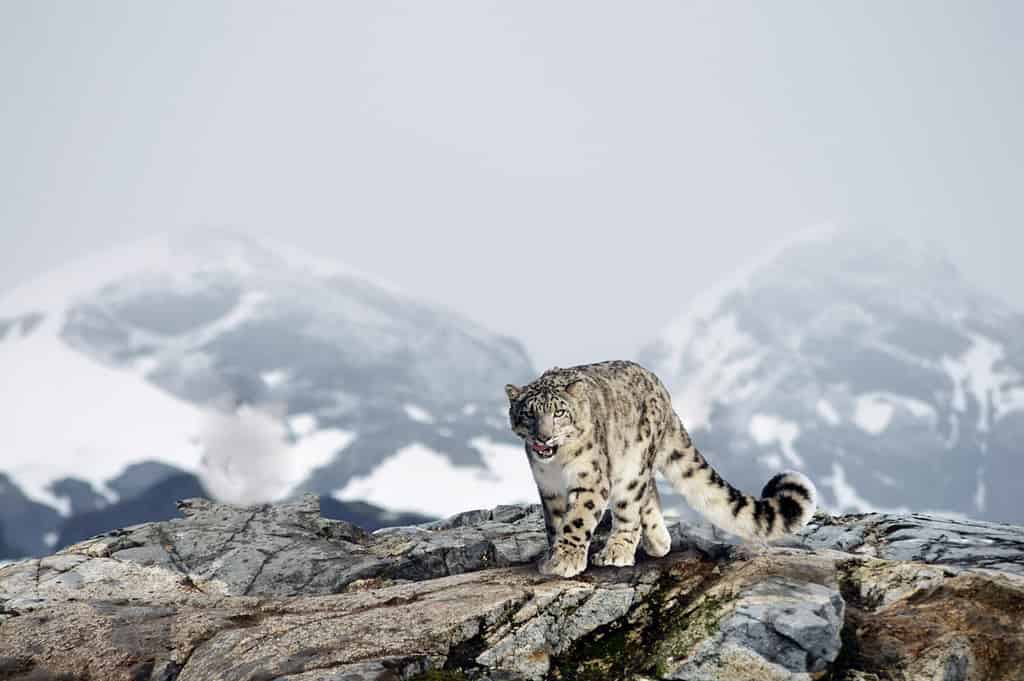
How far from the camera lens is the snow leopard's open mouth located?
1482 centimetres

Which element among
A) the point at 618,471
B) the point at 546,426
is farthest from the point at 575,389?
the point at 618,471

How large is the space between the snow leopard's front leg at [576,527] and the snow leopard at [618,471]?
0.05 ft

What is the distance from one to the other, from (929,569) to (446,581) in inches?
295

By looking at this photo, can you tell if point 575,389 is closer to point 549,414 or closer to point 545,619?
point 549,414

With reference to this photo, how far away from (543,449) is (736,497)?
381 centimetres

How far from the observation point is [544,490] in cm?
1575

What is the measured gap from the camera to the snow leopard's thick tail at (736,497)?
52.6 ft

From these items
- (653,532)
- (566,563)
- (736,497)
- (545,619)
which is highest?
(736,497)

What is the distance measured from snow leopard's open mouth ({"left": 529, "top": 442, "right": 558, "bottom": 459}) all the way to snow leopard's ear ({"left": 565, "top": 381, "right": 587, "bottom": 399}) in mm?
884

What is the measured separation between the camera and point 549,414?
579 inches

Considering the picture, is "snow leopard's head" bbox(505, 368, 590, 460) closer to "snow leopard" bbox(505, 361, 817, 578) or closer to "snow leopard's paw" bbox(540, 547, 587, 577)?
"snow leopard" bbox(505, 361, 817, 578)

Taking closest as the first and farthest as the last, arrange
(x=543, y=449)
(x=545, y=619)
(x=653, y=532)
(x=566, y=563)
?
(x=545, y=619) < (x=543, y=449) < (x=566, y=563) < (x=653, y=532)

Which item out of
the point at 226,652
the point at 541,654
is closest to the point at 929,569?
the point at 541,654

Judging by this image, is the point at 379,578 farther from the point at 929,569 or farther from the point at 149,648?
the point at 929,569
